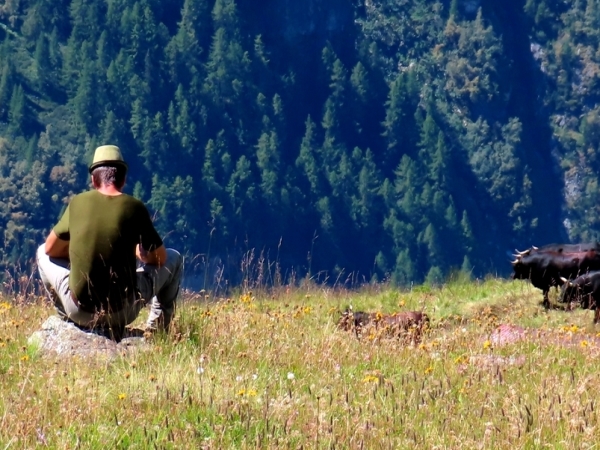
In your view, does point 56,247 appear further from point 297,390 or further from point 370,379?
point 370,379

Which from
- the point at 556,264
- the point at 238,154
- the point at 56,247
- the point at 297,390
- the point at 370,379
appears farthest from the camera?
the point at 238,154

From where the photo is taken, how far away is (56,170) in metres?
160

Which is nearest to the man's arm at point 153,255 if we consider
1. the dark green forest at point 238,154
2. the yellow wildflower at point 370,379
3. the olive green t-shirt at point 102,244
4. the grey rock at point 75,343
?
the olive green t-shirt at point 102,244

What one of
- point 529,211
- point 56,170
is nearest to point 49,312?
point 56,170

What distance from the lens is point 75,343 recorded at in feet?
23.8

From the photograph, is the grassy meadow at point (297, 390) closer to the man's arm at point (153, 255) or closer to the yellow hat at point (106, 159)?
the man's arm at point (153, 255)

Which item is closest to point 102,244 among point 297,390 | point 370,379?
point 297,390

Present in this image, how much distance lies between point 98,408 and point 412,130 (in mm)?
195339

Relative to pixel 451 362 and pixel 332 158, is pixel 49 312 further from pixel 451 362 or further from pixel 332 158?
pixel 332 158

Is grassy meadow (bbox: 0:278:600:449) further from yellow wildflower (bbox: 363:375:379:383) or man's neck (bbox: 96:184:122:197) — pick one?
man's neck (bbox: 96:184:122:197)

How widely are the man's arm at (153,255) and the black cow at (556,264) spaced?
6.01 m

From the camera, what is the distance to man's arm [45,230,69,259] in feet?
24.9

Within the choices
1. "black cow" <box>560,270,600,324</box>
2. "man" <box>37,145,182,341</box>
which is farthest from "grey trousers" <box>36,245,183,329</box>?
"black cow" <box>560,270,600,324</box>

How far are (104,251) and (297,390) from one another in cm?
178
